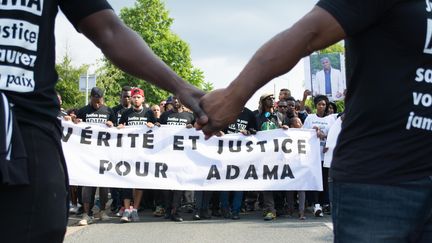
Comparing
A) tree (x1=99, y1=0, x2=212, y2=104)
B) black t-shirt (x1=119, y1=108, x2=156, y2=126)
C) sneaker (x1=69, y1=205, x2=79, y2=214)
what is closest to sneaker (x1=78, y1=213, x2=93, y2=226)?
sneaker (x1=69, y1=205, x2=79, y2=214)

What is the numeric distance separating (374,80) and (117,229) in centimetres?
681

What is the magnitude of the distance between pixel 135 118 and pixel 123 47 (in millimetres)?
7892

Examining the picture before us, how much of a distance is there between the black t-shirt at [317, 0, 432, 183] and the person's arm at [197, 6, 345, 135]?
5cm

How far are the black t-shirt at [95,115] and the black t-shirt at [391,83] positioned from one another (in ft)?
26.9

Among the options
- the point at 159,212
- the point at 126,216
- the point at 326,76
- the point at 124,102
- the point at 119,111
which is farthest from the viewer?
the point at 326,76

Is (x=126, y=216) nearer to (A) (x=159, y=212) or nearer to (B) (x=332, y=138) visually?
(A) (x=159, y=212)

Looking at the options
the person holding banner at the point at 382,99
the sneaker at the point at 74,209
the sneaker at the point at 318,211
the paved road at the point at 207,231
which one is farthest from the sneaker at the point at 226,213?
the person holding banner at the point at 382,99

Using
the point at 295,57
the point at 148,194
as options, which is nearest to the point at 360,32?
the point at 295,57

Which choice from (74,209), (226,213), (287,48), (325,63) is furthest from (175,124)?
(287,48)

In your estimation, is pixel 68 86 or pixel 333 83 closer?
pixel 333 83

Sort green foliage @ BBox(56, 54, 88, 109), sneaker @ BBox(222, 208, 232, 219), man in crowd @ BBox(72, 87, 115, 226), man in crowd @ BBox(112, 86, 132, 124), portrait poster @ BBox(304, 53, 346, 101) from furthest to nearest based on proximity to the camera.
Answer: green foliage @ BBox(56, 54, 88, 109) → portrait poster @ BBox(304, 53, 346, 101) → man in crowd @ BBox(112, 86, 132, 124) → sneaker @ BBox(222, 208, 232, 219) → man in crowd @ BBox(72, 87, 115, 226)

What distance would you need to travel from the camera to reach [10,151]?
1.67m

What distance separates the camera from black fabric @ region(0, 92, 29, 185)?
Answer: 1623mm

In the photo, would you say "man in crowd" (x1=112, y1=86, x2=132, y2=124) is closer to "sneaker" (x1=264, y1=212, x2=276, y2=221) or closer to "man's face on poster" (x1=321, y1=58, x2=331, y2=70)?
"sneaker" (x1=264, y1=212, x2=276, y2=221)
